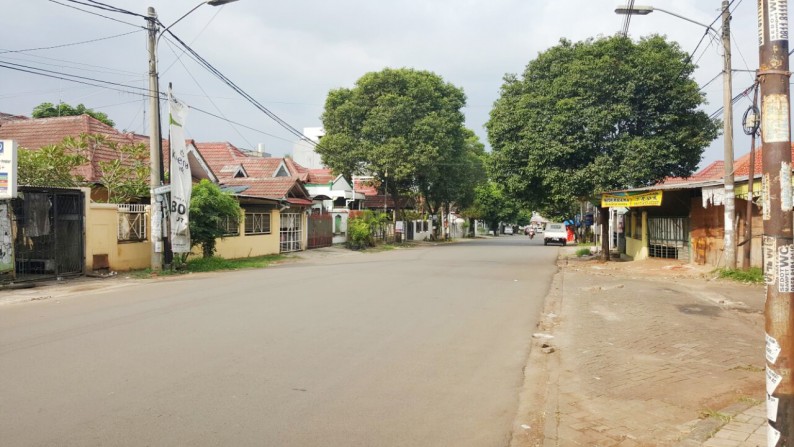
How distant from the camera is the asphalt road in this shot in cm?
453

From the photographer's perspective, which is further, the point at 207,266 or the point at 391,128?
the point at 391,128

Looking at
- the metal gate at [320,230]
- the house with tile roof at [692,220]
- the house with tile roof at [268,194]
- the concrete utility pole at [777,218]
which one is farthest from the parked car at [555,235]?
the concrete utility pole at [777,218]

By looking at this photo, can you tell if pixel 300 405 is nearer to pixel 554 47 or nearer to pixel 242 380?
pixel 242 380

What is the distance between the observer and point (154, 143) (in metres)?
17.1

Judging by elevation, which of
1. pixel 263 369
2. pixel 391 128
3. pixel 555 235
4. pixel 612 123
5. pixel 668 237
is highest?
pixel 391 128

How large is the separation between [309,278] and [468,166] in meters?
29.2

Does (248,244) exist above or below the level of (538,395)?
above

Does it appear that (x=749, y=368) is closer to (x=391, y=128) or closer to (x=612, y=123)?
(x=612, y=123)

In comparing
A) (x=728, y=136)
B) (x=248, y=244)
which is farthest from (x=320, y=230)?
(x=728, y=136)

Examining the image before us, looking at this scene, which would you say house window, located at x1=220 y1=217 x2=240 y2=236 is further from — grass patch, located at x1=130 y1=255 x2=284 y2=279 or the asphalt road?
the asphalt road

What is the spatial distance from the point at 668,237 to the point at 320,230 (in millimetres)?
19281

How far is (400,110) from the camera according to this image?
119 feet

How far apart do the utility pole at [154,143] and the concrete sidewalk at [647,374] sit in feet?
38.7

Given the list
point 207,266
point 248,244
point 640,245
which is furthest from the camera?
point 248,244
